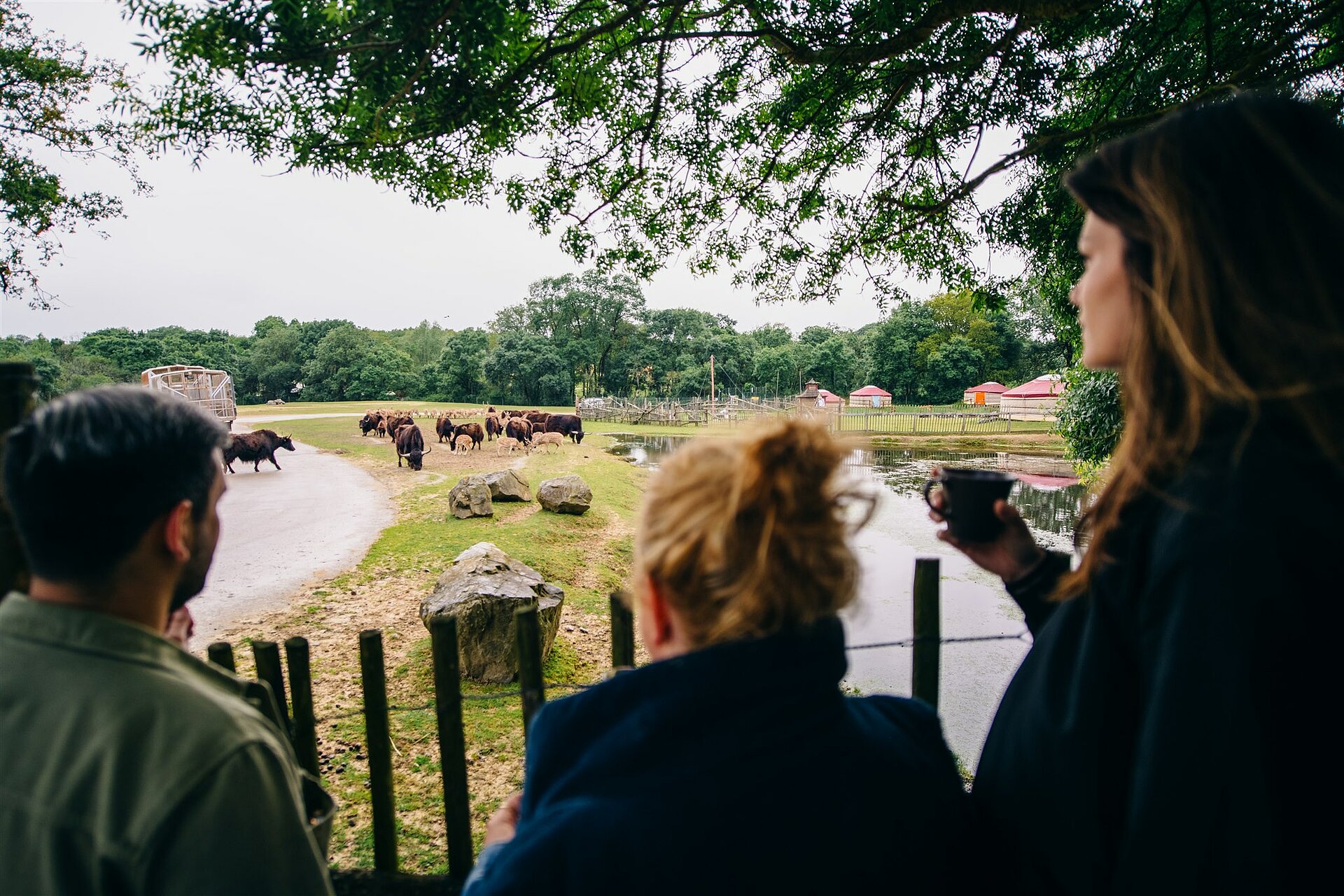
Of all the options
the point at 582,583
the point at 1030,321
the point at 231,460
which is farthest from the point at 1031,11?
the point at 1030,321

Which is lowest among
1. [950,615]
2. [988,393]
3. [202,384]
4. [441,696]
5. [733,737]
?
[950,615]

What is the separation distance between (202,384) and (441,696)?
25.7 metres

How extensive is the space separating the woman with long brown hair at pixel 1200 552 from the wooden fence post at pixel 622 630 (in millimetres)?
1072

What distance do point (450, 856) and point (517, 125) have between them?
3969mm

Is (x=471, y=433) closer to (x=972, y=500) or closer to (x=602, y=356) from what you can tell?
(x=972, y=500)

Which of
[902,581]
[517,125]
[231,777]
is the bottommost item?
[902,581]

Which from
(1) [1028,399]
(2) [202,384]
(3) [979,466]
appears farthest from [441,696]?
(1) [1028,399]

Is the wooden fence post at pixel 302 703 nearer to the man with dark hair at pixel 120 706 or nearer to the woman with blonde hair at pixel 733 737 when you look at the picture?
the man with dark hair at pixel 120 706

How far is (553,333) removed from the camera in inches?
2288

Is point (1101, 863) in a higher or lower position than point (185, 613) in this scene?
lower

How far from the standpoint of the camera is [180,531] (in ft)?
3.62

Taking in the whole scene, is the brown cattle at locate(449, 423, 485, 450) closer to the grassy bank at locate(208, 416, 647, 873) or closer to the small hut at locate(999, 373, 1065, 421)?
the grassy bank at locate(208, 416, 647, 873)

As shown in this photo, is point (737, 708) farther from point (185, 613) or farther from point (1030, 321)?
point (1030, 321)

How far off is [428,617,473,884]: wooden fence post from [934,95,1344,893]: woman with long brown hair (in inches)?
62.1
